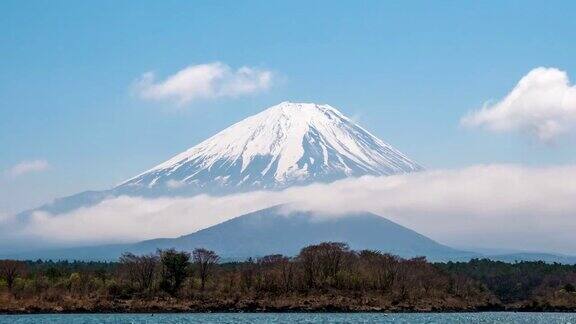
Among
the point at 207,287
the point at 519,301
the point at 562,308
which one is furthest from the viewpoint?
the point at 519,301

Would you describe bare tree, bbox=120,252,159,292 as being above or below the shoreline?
above

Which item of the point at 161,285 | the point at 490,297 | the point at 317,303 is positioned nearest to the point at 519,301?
the point at 490,297

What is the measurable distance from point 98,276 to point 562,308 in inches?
2546

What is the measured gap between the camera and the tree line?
11181 centimetres

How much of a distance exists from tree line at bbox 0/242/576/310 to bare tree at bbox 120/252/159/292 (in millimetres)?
132

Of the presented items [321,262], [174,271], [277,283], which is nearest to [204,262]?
[174,271]

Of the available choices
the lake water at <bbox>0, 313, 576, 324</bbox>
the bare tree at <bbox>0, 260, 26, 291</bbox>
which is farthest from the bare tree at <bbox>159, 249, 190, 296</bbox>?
the lake water at <bbox>0, 313, 576, 324</bbox>

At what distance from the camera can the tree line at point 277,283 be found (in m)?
112

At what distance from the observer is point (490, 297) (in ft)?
440

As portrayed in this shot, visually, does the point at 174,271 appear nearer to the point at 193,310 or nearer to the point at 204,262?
the point at 204,262

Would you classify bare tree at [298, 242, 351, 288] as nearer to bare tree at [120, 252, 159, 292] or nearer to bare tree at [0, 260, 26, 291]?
bare tree at [120, 252, 159, 292]

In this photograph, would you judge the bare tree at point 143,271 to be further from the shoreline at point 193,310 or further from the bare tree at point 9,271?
the bare tree at point 9,271

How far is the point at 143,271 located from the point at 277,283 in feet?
56.5

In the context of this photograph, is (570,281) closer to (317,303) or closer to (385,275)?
(385,275)
